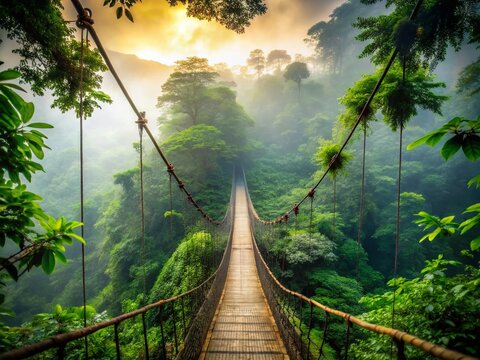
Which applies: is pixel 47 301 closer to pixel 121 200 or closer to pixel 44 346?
pixel 121 200

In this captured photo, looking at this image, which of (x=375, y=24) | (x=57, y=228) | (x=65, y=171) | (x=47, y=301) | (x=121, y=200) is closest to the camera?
(x=57, y=228)

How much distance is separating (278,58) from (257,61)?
8.20 feet

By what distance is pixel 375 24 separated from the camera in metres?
2.83

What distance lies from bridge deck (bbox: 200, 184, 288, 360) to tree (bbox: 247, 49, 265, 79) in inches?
1071

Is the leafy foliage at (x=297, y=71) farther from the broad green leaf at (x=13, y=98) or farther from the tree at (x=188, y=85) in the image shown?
the broad green leaf at (x=13, y=98)

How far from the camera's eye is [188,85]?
14.2m

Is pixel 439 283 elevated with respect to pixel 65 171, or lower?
lower

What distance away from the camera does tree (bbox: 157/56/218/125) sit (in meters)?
13.5

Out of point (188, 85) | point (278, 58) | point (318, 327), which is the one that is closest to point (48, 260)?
point (318, 327)

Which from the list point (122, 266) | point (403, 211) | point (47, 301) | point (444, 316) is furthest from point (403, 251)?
point (47, 301)

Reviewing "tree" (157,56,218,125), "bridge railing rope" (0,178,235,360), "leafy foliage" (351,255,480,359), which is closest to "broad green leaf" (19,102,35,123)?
"bridge railing rope" (0,178,235,360)

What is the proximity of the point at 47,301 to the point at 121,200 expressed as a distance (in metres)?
8.93

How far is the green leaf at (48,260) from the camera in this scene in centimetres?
104

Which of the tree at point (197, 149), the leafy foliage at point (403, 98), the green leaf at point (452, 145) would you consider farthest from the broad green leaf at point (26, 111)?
the tree at point (197, 149)
